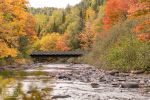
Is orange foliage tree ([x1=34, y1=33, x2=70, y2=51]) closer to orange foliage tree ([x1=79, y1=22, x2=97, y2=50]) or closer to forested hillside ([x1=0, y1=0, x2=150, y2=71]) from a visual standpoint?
orange foliage tree ([x1=79, y1=22, x2=97, y2=50])

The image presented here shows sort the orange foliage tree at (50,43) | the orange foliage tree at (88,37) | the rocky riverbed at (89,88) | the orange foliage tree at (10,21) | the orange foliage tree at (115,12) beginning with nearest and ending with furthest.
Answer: the rocky riverbed at (89,88) → the orange foliage tree at (10,21) → the orange foliage tree at (115,12) → the orange foliage tree at (88,37) → the orange foliage tree at (50,43)

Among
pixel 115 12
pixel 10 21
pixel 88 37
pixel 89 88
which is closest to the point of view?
pixel 89 88

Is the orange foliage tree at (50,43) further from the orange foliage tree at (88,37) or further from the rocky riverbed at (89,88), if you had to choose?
the rocky riverbed at (89,88)

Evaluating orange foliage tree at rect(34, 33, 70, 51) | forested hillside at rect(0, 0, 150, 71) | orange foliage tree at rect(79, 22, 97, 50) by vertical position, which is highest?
forested hillside at rect(0, 0, 150, 71)

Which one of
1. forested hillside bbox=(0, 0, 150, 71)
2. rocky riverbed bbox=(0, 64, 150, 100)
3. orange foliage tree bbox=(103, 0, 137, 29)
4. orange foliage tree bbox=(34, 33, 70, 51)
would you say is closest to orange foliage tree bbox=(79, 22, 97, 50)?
orange foliage tree bbox=(34, 33, 70, 51)

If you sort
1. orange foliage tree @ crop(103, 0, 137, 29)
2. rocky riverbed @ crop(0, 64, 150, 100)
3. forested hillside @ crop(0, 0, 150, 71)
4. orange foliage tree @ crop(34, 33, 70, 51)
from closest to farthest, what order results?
1. rocky riverbed @ crop(0, 64, 150, 100)
2. forested hillside @ crop(0, 0, 150, 71)
3. orange foliage tree @ crop(103, 0, 137, 29)
4. orange foliage tree @ crop(34, 33, 70, 51)

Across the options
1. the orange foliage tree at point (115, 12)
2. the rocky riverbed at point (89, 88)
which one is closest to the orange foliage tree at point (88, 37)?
the orange foliage tree at point (115, 12)

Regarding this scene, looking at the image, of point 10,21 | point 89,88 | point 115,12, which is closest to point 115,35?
point 10,21

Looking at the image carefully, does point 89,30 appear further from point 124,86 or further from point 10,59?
point 124,86

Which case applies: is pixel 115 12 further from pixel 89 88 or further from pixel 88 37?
pixel 89 88

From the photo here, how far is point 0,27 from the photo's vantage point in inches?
1556

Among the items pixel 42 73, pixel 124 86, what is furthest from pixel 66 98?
pixel 42 73

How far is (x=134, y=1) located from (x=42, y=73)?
30595 millimetres

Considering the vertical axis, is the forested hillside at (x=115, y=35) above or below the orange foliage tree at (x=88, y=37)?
above
